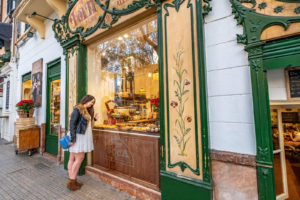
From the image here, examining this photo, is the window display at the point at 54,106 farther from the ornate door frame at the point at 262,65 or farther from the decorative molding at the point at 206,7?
the ornate door frame at the point at 262,65

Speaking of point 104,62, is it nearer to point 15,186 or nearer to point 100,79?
point 100,79

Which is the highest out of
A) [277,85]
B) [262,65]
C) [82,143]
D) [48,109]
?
[262,65]

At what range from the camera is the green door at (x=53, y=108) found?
5609 mm

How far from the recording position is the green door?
5609 millimetres

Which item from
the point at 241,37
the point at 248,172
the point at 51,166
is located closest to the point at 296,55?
the point at 241,37

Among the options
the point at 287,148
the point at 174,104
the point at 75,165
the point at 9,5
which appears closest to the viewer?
the point at 174,104

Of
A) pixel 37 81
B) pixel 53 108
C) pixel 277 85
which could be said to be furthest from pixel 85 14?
pixel 277 85

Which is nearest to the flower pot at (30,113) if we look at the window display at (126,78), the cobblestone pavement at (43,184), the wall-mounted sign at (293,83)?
the cobblestone pavement at (43,184)

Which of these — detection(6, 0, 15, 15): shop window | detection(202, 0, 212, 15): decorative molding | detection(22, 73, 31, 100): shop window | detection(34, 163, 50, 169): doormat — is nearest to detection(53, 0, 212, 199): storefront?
detection(202, 0, 212, 15): decorative molding

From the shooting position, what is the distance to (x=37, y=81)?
6.52 m

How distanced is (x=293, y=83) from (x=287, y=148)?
244 centimetres

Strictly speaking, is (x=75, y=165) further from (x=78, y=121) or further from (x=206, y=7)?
(x=206, y=7)

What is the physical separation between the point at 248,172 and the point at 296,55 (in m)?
1.46

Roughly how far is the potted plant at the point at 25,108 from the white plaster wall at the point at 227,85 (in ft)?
21.3
